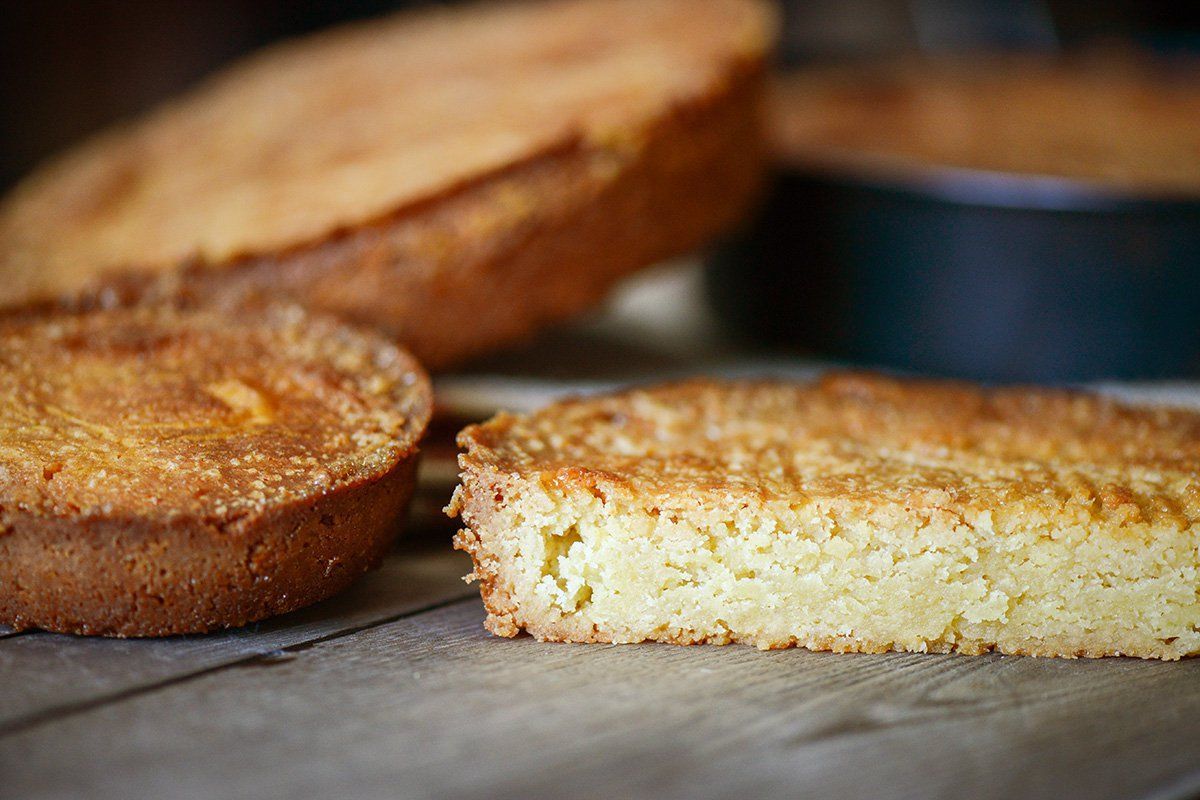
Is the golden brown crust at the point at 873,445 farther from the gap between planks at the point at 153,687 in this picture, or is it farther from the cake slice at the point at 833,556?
the gap between planks at the point at 153,687

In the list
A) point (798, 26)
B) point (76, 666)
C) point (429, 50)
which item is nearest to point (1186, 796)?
point (76, 666)

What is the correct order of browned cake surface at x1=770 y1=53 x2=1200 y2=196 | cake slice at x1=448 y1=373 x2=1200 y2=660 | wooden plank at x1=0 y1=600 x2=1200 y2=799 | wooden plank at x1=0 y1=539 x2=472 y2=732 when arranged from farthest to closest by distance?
browned cake surface at x1=770 y1=53 x2=1200 y2=196, cake slice at x1=448 y1=373 x2=1200 y2=660, wooden plank at x1=0 y1=539 x2=472 y2=732, wooden plank at x1=0 y1=600 x2=1200 y2=799

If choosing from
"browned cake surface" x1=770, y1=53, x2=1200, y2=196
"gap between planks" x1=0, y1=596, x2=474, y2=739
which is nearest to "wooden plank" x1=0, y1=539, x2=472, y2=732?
"gap between planks" x1=0, y1=596, x2=474, y2=739

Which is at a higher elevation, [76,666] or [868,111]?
[868,111]

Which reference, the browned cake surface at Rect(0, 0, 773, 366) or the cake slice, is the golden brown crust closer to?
the cake slice

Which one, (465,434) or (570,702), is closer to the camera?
(570,702)

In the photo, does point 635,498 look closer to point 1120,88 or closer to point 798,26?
point 1120,88
